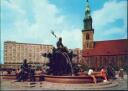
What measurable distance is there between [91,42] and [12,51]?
3963 centimetres

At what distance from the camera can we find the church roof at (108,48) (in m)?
85.9

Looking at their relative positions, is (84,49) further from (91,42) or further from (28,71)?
(28,71)

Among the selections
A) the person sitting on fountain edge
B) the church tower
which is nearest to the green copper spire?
the church tower

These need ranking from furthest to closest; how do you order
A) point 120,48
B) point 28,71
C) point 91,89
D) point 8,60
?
1. point 8,60
2. point 120,48
3. point 28,71
4. point 91,89

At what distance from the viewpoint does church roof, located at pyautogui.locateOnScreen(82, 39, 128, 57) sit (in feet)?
282

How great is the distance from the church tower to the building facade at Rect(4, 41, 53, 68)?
2448cm

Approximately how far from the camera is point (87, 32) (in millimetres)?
86750

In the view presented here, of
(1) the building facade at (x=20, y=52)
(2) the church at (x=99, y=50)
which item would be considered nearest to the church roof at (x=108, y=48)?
(2) the church at (x=99, y=50)

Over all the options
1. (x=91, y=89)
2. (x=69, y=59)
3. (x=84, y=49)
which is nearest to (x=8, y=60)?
(x=84, y=49)

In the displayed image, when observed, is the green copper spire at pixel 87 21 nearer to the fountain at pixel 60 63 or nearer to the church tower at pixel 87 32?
the church tower at pixel 87 32

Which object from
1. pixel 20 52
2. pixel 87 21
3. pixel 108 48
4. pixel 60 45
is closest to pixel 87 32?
pixel 87 21

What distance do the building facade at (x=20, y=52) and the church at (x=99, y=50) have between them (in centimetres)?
2481

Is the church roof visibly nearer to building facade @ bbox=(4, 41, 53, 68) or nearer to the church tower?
the church tower

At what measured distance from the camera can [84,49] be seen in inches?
3580
